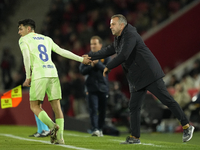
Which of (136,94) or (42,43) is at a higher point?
(42,43)

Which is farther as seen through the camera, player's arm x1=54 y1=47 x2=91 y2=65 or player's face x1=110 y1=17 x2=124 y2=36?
player's arm x1=54 y1=47 x2=91 y2=65

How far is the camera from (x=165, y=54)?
17.1m

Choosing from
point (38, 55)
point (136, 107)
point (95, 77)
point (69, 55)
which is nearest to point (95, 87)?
point (95, 77)

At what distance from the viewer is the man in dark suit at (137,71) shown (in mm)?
6461

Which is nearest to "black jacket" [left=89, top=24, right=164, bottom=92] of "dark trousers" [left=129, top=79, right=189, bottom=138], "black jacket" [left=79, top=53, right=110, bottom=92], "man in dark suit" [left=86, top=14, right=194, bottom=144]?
"man in dark suit" [left=86, top=14, right=194, bottom=144]

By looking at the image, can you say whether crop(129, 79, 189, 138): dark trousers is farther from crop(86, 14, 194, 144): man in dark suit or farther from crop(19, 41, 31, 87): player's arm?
crop(19, 41, 31, 87): player's arm

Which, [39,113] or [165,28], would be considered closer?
[39,113]

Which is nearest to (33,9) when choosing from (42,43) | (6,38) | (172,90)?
(6,38)

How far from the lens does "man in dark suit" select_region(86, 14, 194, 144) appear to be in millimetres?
6461

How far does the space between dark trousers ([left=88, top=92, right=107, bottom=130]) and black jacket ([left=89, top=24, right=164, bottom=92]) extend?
8.34ft

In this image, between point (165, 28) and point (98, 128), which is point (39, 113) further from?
point (165, 28)

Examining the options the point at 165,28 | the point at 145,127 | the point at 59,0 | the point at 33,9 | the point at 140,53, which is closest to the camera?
the point at 140,53

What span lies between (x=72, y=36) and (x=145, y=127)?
710 cm

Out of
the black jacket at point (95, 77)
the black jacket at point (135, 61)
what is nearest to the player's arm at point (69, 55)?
the black jacket at point (135, 61)
